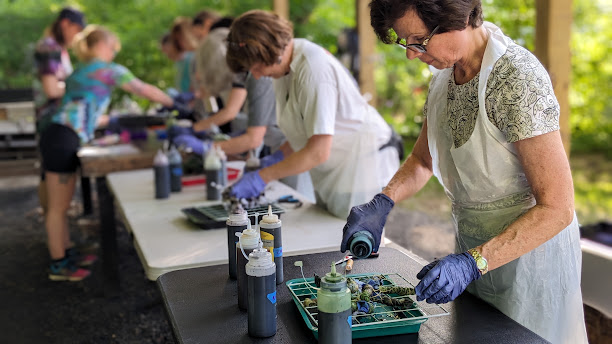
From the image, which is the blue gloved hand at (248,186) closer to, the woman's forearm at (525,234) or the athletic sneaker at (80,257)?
the woman's forearm at (525,234)

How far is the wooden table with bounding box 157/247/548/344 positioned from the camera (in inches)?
55.8

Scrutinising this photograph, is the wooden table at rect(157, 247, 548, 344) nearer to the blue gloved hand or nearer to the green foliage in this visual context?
the blue gloved hand

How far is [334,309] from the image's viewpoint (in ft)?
4.06

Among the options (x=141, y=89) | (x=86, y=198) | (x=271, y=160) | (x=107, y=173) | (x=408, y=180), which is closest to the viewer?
(x=408, y=180)

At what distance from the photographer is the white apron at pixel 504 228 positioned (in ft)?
5.38

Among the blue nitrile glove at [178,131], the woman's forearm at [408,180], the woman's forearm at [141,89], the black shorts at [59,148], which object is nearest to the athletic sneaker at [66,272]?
the black shorts at [59,148]

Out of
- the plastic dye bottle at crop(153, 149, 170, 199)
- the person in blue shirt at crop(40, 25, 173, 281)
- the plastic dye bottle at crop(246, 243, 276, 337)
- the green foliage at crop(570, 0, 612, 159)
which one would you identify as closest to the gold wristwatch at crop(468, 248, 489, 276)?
the plastic dye bottle at crop(246, 243, 276, 337)

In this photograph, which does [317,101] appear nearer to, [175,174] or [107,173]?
[175,174]

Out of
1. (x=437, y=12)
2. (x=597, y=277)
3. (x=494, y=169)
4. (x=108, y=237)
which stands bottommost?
(x=108, y=237)

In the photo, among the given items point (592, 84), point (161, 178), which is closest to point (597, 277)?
point (161, 178)

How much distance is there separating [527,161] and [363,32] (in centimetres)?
511

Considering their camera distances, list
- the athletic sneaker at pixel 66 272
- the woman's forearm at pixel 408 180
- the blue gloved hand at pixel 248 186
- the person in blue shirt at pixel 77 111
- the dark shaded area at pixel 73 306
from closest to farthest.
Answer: the woman's forearm at pixel 408 180
the blue gloved hand at pixel 248 186
the dark shaded area at pixel 73 306
the person in blue shirt at pixel 77 111
the athletic sneaker at pixel 66 272

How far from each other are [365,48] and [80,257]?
3.58 metres

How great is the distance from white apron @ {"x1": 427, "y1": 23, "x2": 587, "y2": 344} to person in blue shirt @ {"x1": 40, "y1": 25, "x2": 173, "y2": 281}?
2927 millimetres
